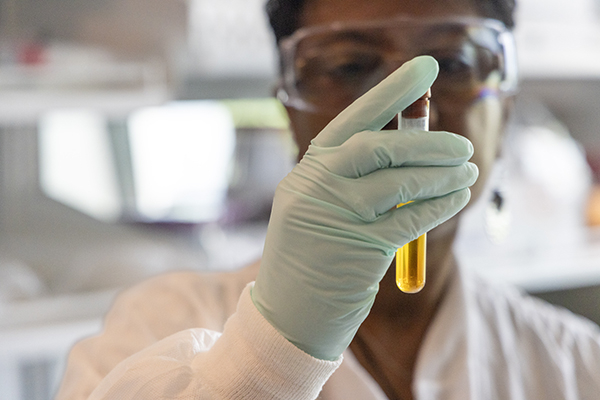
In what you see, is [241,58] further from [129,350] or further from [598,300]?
[598,300]

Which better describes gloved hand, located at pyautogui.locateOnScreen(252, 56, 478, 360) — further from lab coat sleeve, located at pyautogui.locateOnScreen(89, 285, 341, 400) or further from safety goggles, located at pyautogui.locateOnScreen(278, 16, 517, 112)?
safety goggles, located at pyautogui.locateOnScreen(278, 16, 517, 112)

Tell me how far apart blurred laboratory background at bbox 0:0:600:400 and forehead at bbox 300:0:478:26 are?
36.8 inches

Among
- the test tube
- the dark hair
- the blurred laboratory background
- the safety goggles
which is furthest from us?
the blurred laboratory background

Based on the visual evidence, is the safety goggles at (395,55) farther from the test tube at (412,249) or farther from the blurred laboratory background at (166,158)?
the blurred laboratory background at (166,158)

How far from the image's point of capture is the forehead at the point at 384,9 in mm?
795

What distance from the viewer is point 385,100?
1.58ft

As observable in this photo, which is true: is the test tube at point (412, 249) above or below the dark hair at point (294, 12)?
below

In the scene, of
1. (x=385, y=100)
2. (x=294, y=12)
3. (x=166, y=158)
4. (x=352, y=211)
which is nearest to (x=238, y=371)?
(x=352, y=211)

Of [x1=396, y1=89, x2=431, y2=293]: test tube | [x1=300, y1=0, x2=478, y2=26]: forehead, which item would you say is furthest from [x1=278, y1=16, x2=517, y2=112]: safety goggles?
[x1=396, y1=89, x2=431, y2=293]: test tube

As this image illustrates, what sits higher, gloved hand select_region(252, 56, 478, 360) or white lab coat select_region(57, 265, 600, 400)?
gloved hand select_region(252, 56, 478, 360)

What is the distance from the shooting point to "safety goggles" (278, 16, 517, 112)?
77 cm

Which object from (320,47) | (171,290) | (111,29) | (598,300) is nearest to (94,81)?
(111,29)

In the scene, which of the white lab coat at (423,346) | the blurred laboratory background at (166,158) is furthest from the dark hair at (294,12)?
the blurred laboratory background at (166,158)

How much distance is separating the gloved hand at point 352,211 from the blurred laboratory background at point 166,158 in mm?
1284
